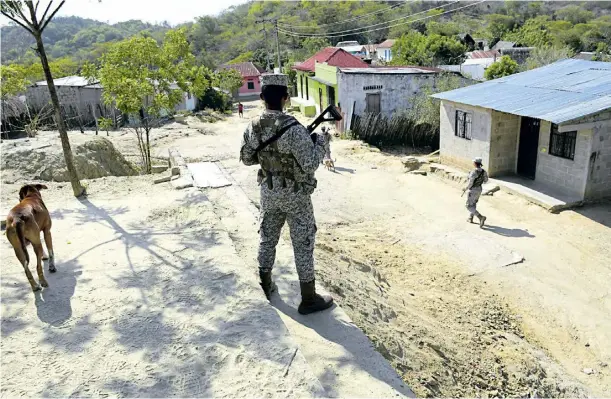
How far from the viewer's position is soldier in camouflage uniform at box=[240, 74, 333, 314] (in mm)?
3422

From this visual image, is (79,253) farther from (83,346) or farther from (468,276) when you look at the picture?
(468,276)

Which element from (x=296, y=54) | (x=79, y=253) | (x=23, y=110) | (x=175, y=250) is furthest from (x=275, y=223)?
(x=296, y=54)

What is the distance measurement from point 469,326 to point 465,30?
62002mm

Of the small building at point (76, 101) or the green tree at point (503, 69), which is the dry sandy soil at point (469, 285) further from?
the small building at point (76, 101)

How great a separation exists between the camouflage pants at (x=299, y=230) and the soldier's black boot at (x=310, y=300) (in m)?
0.07

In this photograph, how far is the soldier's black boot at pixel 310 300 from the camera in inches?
147

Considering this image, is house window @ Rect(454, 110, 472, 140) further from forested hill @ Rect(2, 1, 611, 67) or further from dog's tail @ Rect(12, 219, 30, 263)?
forested hill @ Rect(2, 1, 611, 67)

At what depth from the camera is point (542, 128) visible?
10406 mm

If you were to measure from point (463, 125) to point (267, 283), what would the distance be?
1003 centimetres

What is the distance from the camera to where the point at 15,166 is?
9.77 m

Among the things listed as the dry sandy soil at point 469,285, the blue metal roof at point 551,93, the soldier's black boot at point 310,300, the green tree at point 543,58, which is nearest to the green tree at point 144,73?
the dry sandy soil at point 469,285

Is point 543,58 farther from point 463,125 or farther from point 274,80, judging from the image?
point 274,80

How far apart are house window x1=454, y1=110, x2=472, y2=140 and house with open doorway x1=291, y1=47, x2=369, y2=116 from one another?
881 cm

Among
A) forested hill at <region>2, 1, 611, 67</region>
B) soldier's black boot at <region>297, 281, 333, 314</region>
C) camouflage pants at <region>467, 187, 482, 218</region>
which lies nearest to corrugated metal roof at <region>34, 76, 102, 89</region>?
forested hill at <region>2, 1, 611, 67</region>
